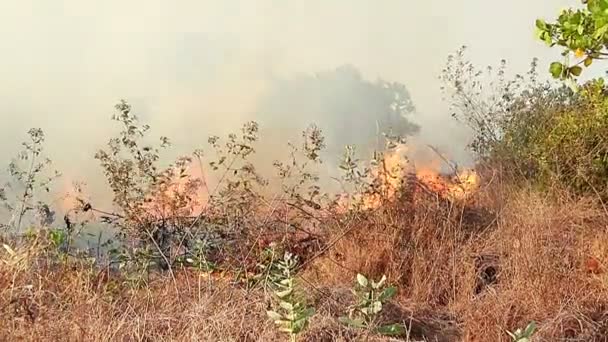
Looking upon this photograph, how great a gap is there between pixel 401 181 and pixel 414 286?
172cm

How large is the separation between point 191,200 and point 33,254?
89.4 inches

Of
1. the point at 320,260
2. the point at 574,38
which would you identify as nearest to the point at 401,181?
the point at 320,260

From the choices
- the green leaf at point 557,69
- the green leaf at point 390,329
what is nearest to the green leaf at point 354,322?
the green leaf at point 390,329

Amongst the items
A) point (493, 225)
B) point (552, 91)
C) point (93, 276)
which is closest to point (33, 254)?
point (93, 276)

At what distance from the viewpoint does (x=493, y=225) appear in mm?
7480

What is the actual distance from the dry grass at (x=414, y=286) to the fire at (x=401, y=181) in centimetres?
17

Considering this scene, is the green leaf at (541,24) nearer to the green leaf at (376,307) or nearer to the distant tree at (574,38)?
the distant tree at (574,38)

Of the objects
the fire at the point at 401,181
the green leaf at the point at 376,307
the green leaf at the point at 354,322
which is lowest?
the green leaf at the point at 354,322

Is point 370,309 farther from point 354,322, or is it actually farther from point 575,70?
point 575,70

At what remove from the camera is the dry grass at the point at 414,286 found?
4.16 meters

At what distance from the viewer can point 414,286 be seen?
636 centimetres

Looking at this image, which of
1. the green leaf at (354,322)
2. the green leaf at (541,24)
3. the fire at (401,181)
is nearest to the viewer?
the green leaf at (354,322)

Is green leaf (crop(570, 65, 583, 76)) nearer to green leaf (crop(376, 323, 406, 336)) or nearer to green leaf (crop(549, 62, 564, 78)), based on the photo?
green leaf (crop(549, 62, 564, 78))

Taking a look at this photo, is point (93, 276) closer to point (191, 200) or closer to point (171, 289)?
point (171, 289)
